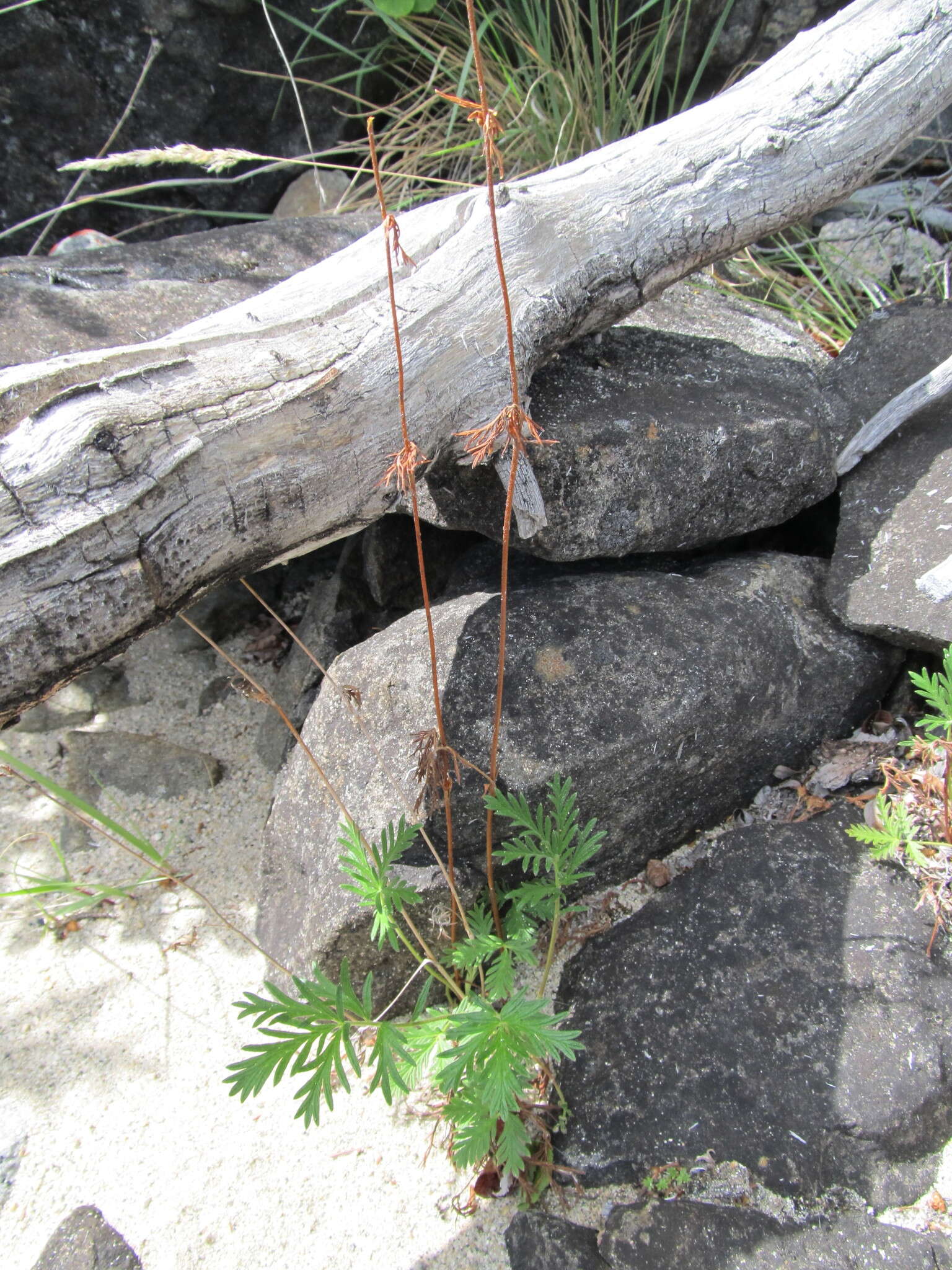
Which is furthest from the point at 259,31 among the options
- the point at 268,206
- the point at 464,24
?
the point at 464,24

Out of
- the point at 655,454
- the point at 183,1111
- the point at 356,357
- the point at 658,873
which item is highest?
the point at 356,357

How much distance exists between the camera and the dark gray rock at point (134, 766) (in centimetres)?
287

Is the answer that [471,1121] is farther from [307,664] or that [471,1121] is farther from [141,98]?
[141,98]

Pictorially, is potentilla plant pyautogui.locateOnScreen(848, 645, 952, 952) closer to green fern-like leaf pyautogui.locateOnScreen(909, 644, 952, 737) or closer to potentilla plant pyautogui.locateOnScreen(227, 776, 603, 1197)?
green fern-like leaf pyautogui.locateOnScreen(909, 644, 952, 737)

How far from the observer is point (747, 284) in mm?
3785

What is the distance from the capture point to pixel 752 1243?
1693mm

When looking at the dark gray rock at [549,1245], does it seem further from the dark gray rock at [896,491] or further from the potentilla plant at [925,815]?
the dark gray rock at [896,491]

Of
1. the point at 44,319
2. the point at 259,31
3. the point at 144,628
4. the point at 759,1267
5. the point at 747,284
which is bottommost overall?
the point at 759,1267

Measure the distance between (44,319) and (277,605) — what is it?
1.18 m

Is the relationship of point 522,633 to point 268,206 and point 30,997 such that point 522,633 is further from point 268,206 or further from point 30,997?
point 268,206

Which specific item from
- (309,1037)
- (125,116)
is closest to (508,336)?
(309,1037)

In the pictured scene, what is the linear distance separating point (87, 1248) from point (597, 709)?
1644mm

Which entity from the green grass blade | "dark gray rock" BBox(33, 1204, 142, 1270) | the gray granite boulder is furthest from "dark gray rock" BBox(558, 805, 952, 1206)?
the gray granite boulder

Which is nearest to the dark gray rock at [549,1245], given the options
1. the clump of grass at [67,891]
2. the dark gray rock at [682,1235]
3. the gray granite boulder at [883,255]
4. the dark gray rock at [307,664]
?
the dark gray rock at [682,1235]
